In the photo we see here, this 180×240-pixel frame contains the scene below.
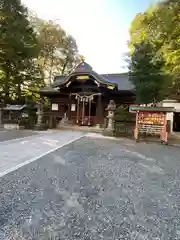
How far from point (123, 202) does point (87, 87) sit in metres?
12.5

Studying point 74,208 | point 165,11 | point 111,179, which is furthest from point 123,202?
point 165,11

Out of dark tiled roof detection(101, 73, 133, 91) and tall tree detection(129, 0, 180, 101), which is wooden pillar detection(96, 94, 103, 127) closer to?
dark tiled roof detection(101, 73, 133, 91)

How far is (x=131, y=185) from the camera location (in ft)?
11.7

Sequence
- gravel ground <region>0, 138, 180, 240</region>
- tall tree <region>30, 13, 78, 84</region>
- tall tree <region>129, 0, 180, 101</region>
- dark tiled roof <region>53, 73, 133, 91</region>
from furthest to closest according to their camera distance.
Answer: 1. tall tree <region>30, 13, 78, 84</region>
2. dark tiled roof <region>53, 73, 133, 91</region>
3. tall tree <region>129, 0, 180, 101</region>
4. gravel ground <region>0, 138, 180, 240</region>

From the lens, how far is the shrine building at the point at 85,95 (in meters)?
13.9

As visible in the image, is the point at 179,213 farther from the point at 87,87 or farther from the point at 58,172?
the point at 87,87

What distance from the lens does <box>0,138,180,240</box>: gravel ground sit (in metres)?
2.10

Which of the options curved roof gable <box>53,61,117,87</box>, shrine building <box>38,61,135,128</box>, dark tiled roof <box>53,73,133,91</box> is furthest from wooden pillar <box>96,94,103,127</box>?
dark tiled roof <box>53,73,133,91</box>

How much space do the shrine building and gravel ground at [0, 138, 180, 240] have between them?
9613 mm

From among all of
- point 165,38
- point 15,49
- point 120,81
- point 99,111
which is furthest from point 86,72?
point 15,49

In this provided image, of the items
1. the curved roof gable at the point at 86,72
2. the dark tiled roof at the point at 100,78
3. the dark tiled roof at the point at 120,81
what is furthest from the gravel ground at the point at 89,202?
the dark tiled roof at the point at 120,81

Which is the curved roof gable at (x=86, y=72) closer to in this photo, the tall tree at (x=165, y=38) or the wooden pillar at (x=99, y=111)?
the wooden pillar at (x=99, y=111)

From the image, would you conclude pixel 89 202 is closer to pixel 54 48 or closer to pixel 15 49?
pixel 15 49

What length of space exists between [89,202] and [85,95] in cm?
1205
